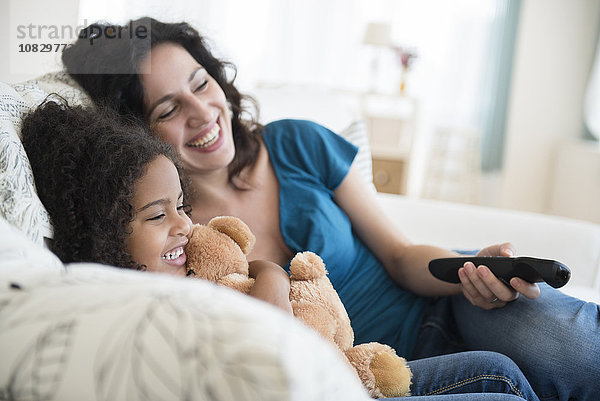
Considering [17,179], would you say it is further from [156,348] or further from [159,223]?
[156,348]

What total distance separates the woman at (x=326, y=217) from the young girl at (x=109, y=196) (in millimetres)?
260

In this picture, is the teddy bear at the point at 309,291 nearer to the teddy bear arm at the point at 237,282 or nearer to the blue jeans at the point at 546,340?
the teddy bear arm at the point at 237,282

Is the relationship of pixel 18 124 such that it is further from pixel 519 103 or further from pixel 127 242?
pixel 519 103

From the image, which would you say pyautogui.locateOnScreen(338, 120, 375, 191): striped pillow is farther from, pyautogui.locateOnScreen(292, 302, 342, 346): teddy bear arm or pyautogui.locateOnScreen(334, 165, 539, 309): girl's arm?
pyautogui.locateOnScreen(292, 302, 342, 346): teddy bear arm

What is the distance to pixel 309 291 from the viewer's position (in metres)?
0.85

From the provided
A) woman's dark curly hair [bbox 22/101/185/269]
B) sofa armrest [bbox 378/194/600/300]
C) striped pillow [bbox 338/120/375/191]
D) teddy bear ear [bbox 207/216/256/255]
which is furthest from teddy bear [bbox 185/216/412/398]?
striped pillow [bbox 338/120/375/191]

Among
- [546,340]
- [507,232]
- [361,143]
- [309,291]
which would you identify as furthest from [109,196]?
[507,232]

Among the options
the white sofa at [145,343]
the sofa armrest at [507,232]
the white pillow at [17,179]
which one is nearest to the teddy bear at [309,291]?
the white pillow at [17,179]

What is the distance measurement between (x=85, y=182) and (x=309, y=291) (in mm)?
361

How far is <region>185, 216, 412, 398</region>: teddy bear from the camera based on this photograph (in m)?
0.81

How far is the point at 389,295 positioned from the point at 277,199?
0.32 m

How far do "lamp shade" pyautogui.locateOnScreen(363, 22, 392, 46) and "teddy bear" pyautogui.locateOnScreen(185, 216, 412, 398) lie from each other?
9.04ft

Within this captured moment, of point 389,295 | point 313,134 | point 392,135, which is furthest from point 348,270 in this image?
point 392,135

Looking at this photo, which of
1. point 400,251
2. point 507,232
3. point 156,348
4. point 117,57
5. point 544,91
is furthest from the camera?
point 544,91
